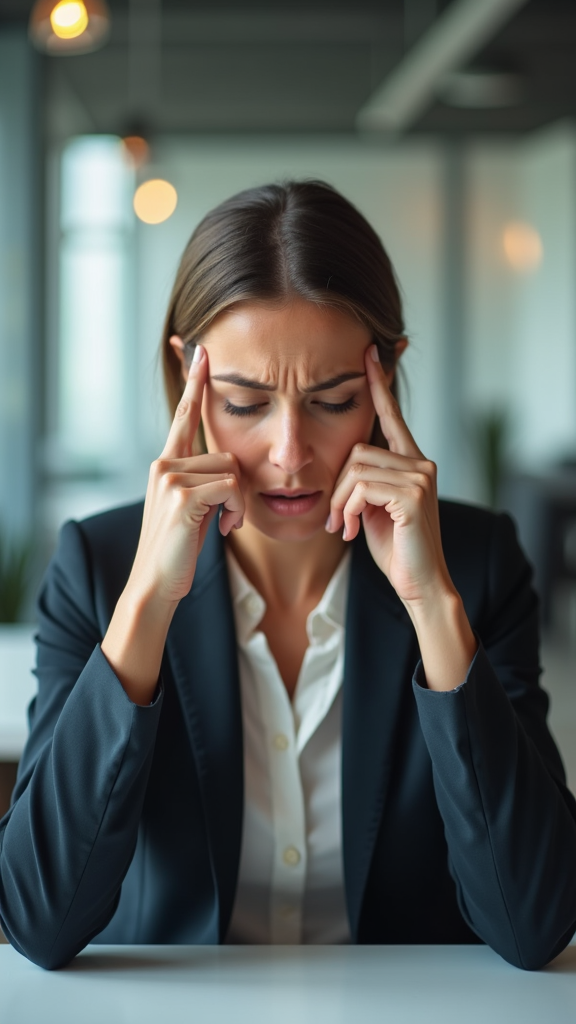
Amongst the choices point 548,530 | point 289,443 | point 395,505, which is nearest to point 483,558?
point 395,505

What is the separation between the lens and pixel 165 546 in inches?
54.3

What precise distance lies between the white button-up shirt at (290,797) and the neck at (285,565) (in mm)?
70

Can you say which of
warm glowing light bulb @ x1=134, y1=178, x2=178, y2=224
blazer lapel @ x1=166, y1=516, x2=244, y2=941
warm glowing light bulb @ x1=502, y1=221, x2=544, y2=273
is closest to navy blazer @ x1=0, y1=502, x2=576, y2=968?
blazer lapel @ x1=166, y1=516, x2=244, y2=941

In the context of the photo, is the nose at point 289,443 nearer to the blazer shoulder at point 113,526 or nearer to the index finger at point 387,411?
A: the index finger at point 387,411

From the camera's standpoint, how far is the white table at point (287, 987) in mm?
1069

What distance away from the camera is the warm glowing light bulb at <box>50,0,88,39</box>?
3.41m

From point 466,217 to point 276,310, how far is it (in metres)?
9.12

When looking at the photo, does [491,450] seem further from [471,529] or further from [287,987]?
[287,987]

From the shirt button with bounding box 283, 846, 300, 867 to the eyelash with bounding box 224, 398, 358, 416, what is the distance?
24.9 inches

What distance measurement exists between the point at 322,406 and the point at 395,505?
181 mm

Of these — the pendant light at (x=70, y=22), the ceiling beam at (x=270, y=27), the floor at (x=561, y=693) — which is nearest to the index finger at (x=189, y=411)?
the floor at (x=561, y=693)

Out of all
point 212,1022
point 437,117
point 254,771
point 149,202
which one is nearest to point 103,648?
point 254,771

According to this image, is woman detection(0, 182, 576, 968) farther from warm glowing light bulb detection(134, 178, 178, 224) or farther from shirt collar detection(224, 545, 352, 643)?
warm glowing light bulb detection(134, 178, 178, 224)

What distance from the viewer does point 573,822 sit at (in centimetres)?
137
